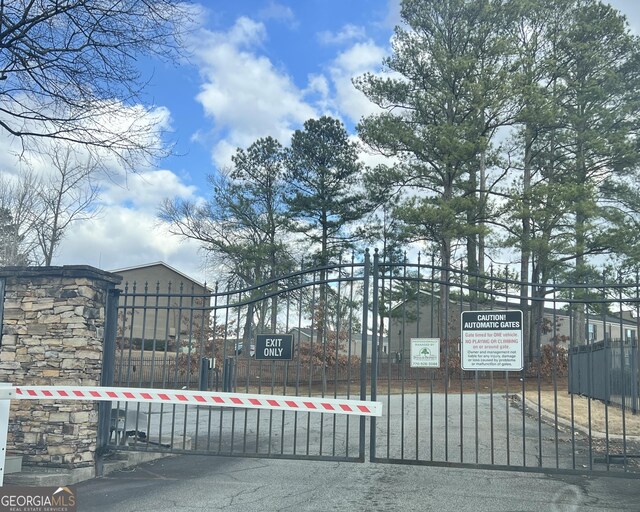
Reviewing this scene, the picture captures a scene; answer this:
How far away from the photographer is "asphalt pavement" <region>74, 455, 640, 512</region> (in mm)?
6020

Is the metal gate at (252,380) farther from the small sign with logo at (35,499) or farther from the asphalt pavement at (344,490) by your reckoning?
the small sign with logo at (35,499)

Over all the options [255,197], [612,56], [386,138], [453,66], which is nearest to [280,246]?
[255,197]

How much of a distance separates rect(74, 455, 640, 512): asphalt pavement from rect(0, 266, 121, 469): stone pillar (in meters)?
0.65

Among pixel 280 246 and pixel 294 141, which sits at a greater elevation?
pixel 294 141

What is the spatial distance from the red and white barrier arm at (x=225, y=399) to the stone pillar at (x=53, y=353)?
0.74 meters

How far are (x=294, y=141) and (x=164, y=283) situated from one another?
643 inches

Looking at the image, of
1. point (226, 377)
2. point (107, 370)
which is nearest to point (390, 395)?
point (226, 377)

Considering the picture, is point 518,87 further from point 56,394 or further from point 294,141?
point 56,394

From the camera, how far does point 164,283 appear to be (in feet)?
147

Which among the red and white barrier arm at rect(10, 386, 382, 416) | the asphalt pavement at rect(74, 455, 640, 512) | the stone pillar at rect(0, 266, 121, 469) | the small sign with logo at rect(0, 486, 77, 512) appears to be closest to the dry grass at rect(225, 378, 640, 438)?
the red and white barrier arm at rect(10, 386, 382, 416)

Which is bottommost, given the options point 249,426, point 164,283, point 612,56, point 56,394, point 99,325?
point 249,426

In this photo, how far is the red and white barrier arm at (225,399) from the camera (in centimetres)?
611

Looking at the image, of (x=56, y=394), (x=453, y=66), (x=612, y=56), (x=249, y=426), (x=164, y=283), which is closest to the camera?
(x=56, y=394)

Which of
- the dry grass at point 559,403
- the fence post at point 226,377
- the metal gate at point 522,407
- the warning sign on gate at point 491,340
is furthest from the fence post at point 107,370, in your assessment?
the warning sign on gate at point 491,340
